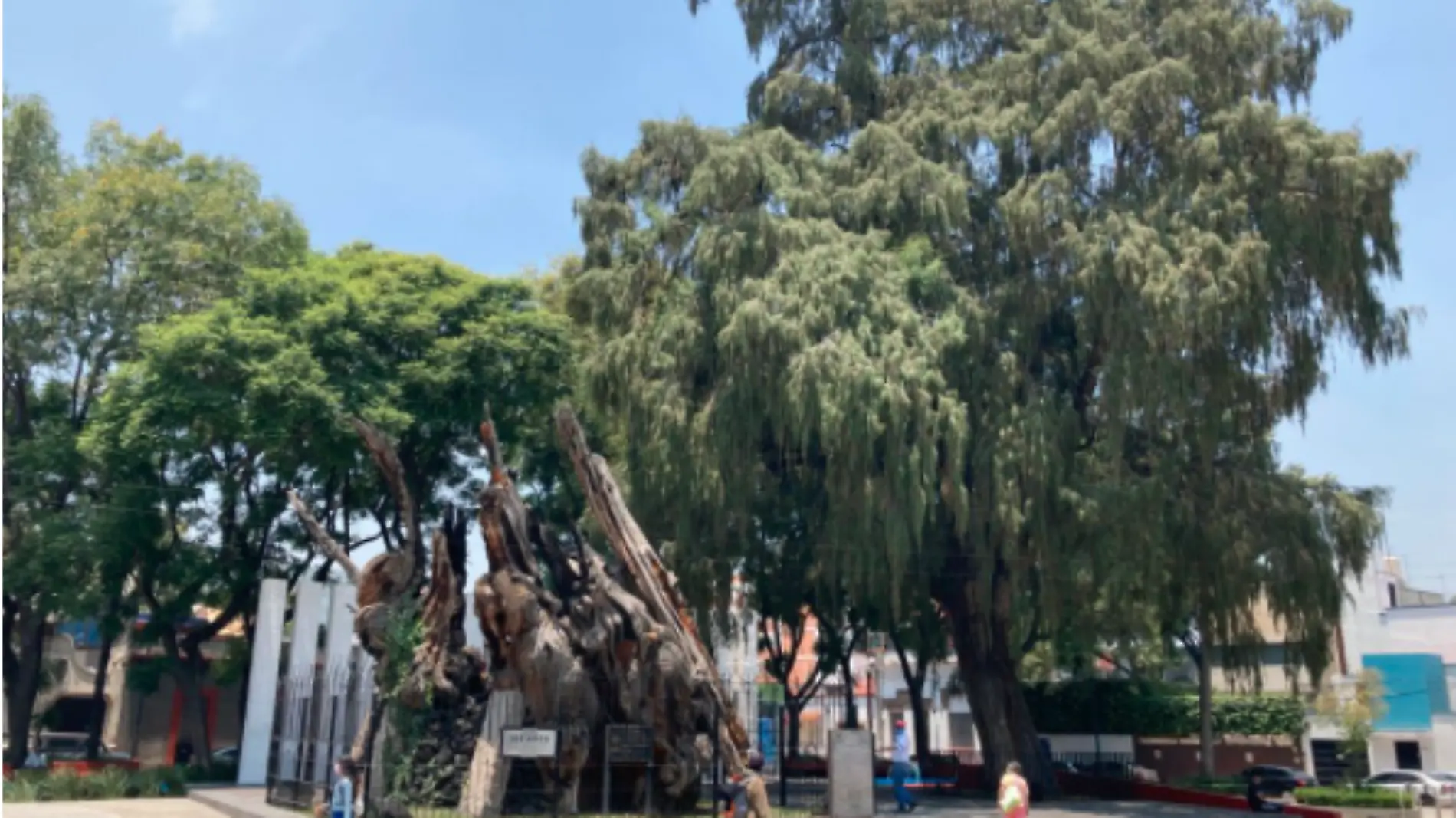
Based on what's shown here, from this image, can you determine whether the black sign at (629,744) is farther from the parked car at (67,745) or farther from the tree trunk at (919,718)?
the parked car at (67,745)

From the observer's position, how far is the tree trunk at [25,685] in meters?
33.0

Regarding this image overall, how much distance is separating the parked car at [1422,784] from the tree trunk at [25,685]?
3374 cm

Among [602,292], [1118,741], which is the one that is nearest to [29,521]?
[602,292]

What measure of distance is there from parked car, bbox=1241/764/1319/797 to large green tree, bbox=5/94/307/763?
97.1 feet

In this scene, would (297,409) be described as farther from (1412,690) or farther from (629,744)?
(1412,690)

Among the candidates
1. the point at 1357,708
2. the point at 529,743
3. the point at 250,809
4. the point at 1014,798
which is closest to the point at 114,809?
the point at 250,809

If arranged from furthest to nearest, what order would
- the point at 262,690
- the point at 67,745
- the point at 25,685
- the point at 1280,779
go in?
the point at 67,745
the point at 1280,779
the point at 25,685
the point at 262,690

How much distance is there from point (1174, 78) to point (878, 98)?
22.7 feet

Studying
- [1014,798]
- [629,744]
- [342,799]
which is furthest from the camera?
[629,744]

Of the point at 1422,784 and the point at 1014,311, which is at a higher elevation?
the point at 1014,311

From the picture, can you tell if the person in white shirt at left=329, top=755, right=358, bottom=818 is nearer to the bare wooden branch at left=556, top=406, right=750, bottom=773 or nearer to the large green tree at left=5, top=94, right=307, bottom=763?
the bare wooden branch at left=556, top=406, right=750, bottom=773

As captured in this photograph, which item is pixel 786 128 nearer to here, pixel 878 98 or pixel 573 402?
pixel 878 98

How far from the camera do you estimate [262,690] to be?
96.9 ft

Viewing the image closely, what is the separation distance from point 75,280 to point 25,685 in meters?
11.0
